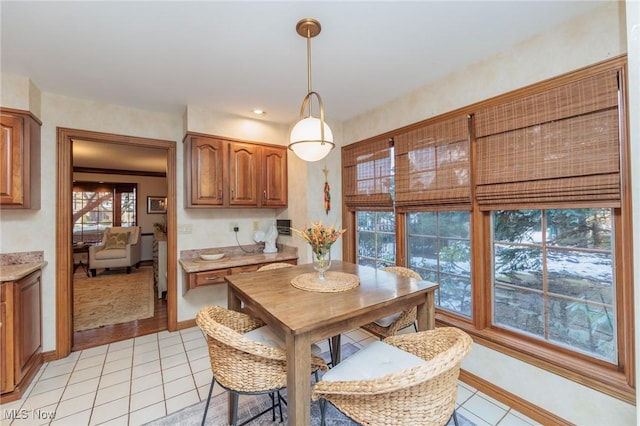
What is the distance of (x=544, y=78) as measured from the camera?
1.77 metres

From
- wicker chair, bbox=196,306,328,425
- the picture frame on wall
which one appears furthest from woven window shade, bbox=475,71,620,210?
→ the picture frame on wall

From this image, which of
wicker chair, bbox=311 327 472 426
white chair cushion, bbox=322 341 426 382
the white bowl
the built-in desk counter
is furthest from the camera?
the white bowl

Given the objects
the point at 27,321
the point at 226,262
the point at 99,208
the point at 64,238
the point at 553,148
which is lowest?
the point at 27,321

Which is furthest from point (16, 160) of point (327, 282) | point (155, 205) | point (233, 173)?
point (155, 205)

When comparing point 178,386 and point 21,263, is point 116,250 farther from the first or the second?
point 178,386

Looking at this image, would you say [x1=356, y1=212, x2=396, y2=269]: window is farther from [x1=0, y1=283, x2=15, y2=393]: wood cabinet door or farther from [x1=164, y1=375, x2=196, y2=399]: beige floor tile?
[x1=0, y1=283, x2=15, y2=393]: wood cabinet door

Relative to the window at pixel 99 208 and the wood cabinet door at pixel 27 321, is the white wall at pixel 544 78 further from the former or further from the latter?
the window at pixel 99 208

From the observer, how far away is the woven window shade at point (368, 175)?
9.61 feet

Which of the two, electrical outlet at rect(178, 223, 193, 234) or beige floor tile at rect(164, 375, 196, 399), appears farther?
electrical outlet at rect(178, 223, 193, 234)

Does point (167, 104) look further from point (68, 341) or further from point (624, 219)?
point (624, 219)

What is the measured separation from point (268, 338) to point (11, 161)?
255cm

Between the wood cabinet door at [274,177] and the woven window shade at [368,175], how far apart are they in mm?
795

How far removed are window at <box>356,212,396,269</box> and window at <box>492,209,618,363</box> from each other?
41.6 inches

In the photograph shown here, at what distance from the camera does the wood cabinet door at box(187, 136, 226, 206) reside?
2982 mm
